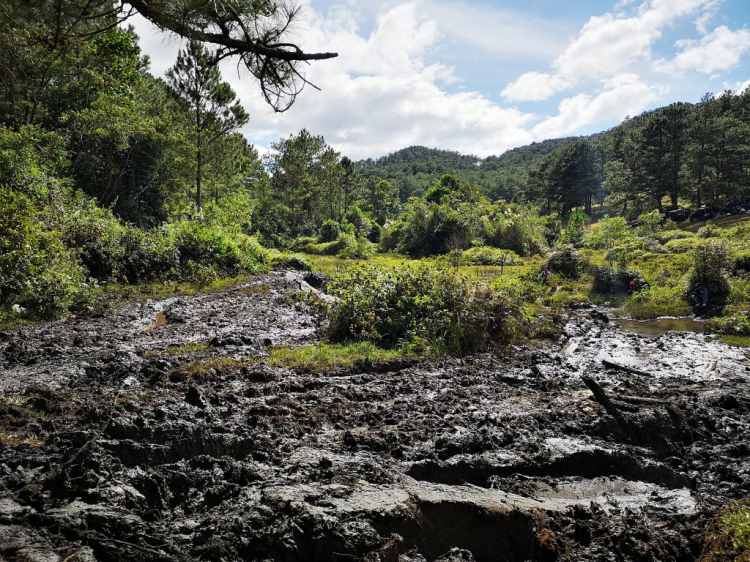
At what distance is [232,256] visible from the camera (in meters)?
20.3

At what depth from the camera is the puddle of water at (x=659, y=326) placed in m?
12.5

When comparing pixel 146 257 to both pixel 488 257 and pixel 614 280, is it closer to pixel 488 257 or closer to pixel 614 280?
pixel 614 280

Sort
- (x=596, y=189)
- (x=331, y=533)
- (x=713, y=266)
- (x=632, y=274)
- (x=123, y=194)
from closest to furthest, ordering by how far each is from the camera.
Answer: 1. (x=331, y=533)
2. (x=713, y=266)
3. (x=632, y=274)
4. (x=123, y=194)
5. (x=596, y=189)

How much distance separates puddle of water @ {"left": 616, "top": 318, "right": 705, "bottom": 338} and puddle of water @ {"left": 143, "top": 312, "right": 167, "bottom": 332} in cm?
1284

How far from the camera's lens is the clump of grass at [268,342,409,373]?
819 cm

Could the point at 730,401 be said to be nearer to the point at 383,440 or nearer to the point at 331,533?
the point at 383,440

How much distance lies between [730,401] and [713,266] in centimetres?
1088

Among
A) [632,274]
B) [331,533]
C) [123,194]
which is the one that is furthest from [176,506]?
[123,194]

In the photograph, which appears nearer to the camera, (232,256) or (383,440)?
(383,440)

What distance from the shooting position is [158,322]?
11.3 meters

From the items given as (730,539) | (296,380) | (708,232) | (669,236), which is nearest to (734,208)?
(708,232)

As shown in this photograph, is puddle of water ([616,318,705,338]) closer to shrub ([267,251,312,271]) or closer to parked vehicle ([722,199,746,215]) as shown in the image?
shrub ([267,251,312,271])

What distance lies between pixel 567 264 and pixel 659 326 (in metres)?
8.24

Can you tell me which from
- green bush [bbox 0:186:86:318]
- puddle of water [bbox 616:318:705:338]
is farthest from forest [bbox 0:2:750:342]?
puddle of water [bbox 616:318:705:338]
